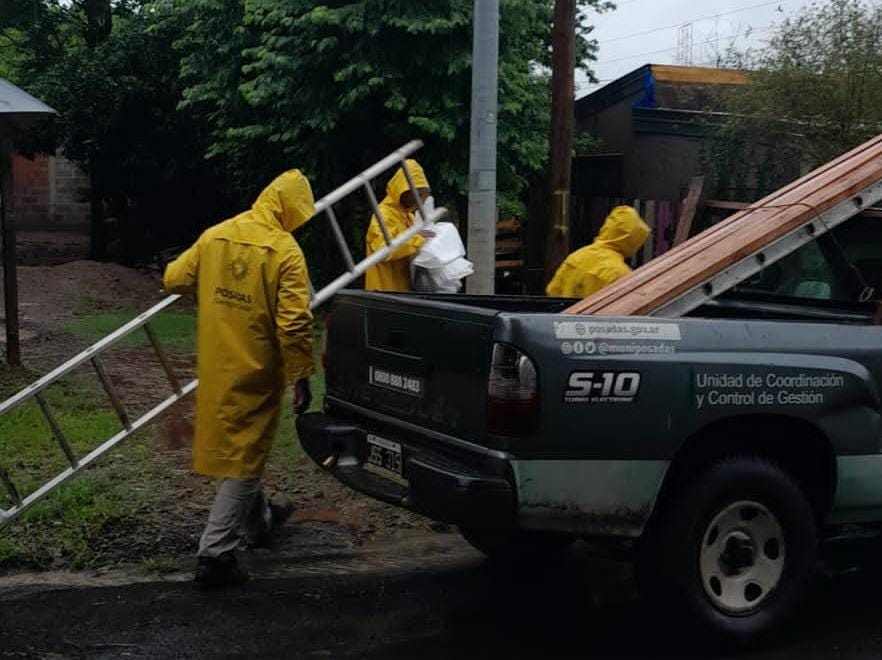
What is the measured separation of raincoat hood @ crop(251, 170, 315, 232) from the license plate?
3.94 ft

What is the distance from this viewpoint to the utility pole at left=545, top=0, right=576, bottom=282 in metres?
9.17

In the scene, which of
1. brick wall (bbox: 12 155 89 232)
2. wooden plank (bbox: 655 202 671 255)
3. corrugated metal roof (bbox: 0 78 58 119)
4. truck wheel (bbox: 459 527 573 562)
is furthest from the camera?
brick wall (bbox: 12 155 89 232)

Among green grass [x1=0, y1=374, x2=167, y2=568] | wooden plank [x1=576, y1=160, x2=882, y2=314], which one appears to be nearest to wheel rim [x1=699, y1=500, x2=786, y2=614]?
wooden plank [x1=576, y1=160, x2=882, y2=314]

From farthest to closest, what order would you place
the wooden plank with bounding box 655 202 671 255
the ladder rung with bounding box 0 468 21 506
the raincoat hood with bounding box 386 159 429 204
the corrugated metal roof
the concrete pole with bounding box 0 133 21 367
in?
the wooden plank with bounding box 655 202 671 255 < the concrete pole with bounding box 0 133 21 367 < the corrugated metal roof < the raincoat hood with bounding box 386 159 429 204 < the ladder rung with bounding box 0 468 21 506

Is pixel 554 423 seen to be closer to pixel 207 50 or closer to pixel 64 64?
pixel 207 50

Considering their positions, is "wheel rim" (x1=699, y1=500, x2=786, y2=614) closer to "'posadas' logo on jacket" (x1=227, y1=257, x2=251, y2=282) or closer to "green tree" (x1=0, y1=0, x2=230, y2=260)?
"'posadas' logo on jacket" (x1=227, y1=257, x2=251, y2=282)

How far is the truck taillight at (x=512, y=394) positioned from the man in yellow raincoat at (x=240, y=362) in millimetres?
1278

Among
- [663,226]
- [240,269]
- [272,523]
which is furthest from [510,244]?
[240,269]

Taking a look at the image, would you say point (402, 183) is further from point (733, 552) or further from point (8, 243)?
point (8, 243)

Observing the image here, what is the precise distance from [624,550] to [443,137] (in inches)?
362

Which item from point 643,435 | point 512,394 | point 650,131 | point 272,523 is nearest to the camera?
point 512,394

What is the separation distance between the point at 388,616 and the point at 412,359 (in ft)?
3.73

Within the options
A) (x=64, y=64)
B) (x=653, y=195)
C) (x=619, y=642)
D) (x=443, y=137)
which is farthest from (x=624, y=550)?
(x=64, y=64)

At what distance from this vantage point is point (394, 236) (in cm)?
764
